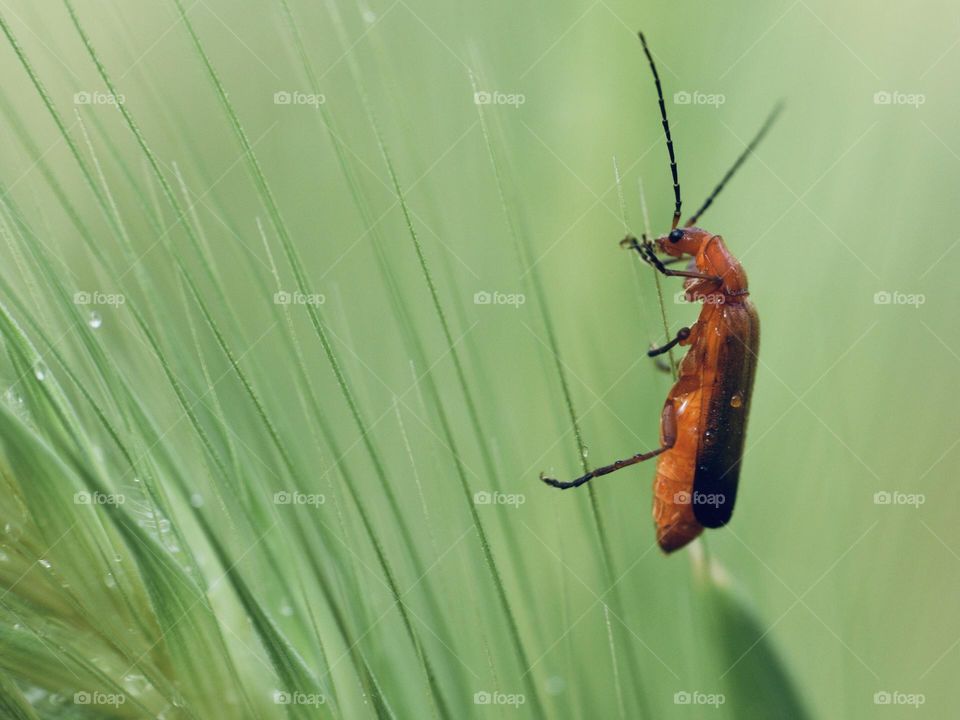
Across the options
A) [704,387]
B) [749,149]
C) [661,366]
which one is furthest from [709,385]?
[749,149]

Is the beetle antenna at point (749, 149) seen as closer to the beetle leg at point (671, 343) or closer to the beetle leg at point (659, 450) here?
the beetle leg at point (671, 343)

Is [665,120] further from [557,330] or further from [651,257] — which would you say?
[557,330]

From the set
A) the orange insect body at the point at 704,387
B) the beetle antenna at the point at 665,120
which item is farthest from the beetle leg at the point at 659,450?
the beetle antenna at the point at 665,120

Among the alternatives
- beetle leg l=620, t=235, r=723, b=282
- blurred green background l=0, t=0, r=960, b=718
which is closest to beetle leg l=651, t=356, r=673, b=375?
blurred green background l=0, t=0, r=960, b=718

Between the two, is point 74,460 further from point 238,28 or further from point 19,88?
point 19,88

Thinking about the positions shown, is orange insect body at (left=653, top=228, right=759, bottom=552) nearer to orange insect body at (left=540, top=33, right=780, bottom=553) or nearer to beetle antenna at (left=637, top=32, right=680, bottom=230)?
orange insect body at (left=540, top=33, right=780, bottom=553)
